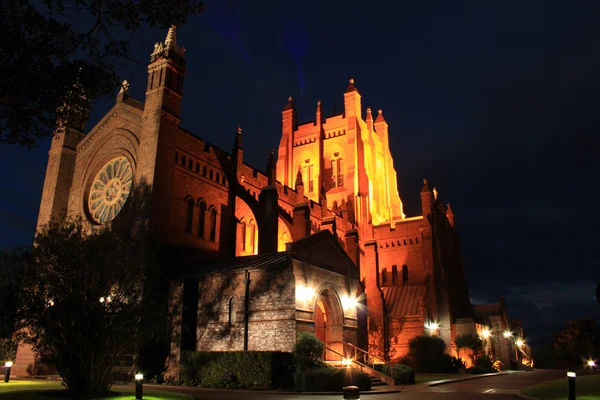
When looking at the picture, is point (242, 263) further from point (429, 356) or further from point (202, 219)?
point (429, 356)

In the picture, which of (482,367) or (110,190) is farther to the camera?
(482,367)

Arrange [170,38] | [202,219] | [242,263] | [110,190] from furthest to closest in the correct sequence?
[110,190], [202,219], [170,38], [242,263]

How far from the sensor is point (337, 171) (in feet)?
207

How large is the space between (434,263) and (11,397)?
135 feet

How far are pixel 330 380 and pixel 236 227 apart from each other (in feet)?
52.4

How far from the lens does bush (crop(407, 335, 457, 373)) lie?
39812 millimetres

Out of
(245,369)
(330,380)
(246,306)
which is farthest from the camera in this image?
(246,306)

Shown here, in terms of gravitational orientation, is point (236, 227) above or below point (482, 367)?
above

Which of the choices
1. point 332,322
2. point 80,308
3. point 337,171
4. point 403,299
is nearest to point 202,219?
point 332,322

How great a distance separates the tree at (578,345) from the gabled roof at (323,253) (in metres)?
47.6

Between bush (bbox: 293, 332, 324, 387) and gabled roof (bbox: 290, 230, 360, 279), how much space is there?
4.01 metres

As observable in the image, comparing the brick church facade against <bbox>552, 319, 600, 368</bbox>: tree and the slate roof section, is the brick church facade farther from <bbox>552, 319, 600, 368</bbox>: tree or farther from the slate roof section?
<bbox>552, 319, 600, 368</bbox>: tree

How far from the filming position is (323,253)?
2836 centimetres

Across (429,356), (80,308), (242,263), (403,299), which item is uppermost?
(403,299)
